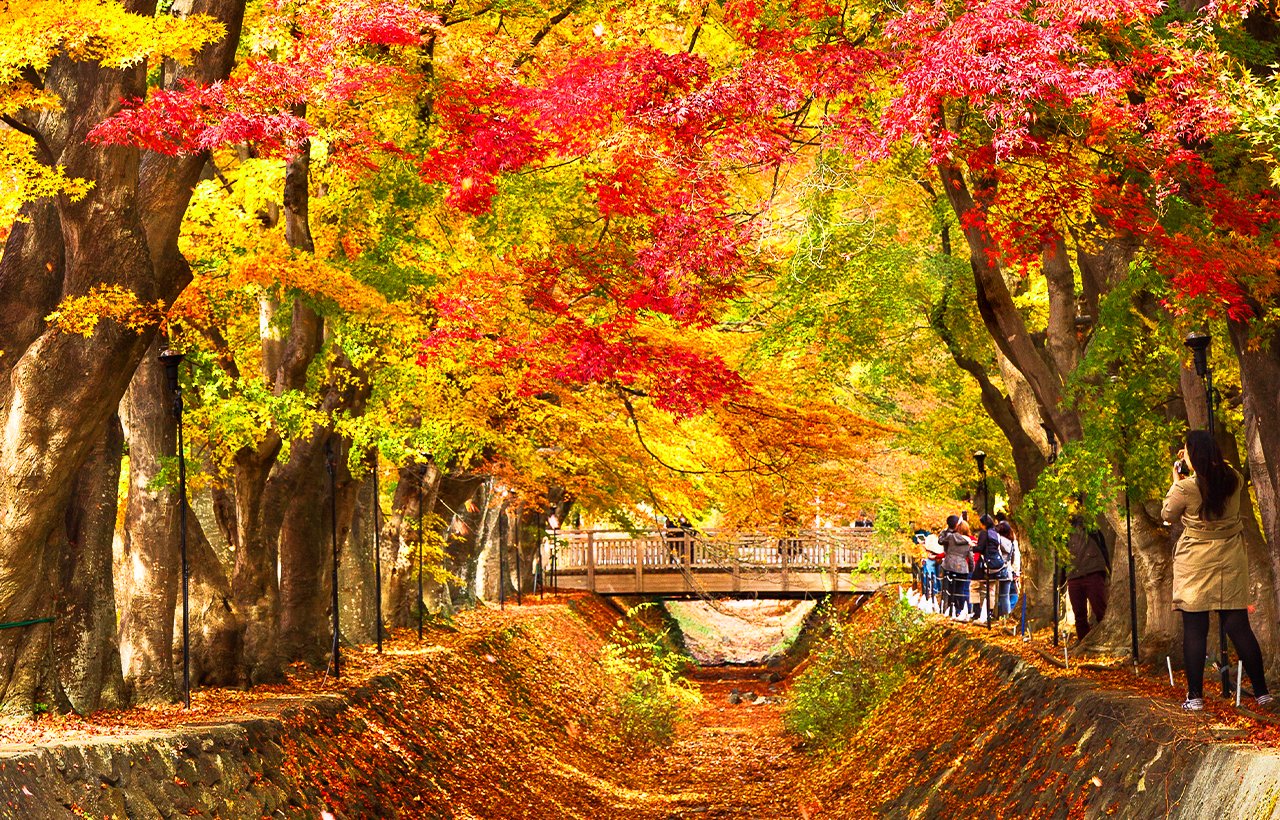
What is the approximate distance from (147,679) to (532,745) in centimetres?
732

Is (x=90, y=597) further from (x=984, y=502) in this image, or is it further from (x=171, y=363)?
(x=984, y=502)

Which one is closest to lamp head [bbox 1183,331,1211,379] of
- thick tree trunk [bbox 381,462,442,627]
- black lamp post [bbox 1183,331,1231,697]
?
black lamp post [bbox 1183,331,1231,697]

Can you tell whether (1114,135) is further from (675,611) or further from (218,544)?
(675,611)

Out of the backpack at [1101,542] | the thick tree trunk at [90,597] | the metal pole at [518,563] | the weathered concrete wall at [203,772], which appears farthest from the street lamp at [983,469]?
the metal pole at [518,563]

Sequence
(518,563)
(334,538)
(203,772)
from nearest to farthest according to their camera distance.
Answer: (203,772), (334,538), (518,563)

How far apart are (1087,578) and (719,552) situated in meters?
18.0

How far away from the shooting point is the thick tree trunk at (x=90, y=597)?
971cm

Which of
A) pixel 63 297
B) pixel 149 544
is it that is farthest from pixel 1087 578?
pixel 63 297

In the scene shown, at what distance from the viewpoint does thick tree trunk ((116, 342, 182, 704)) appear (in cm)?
1055

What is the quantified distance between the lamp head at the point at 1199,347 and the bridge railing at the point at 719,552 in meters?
21.7

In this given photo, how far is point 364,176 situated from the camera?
11.9m

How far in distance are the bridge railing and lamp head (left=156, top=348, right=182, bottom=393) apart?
20.5 meters

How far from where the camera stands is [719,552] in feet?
102

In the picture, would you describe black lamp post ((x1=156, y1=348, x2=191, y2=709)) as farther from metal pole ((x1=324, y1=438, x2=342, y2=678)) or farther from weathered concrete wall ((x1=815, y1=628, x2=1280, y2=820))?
weathered concrete wall ((x1=815, y1=628, x2=1280, y2=820))
